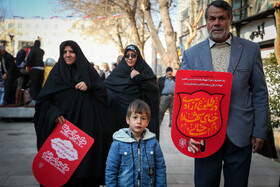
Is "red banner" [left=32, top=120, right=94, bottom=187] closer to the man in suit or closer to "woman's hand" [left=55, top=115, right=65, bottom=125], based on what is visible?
"woman's hand" [left=55, top=115, right=65, bottom=125]

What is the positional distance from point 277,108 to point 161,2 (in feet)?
27.1

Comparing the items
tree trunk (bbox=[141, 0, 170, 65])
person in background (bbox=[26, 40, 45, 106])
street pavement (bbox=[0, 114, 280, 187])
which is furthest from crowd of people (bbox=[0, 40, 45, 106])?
tree trunk (bbox=[141, 0, 170, 65])

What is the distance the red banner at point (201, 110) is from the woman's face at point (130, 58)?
254 centimetres

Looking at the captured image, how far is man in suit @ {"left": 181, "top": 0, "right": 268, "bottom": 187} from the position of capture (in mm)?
2564

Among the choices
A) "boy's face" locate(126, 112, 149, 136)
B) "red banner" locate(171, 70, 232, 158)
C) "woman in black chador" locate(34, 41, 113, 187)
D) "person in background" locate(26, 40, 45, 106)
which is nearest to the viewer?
"red banner" locate(171, 70, 232, 158)

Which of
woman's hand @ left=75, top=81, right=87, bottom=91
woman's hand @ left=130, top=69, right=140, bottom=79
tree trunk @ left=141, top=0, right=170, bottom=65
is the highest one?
tree trunk @ left=141, top=0, right=170, bottom=65

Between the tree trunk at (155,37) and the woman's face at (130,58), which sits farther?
the tree trunk at (155,37)

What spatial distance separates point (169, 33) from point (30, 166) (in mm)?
9397

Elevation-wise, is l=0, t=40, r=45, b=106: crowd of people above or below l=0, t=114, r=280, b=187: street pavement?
above

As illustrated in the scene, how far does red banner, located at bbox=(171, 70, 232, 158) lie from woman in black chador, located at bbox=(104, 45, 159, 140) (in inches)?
90.5

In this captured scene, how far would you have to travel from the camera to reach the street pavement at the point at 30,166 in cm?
452

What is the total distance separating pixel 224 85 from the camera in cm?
253

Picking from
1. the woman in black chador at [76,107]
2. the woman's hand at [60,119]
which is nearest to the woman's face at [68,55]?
the woman in black chador at [76,107]

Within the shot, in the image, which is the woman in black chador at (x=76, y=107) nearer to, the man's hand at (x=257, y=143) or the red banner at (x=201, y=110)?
the red banner at (x=201, y=110)
